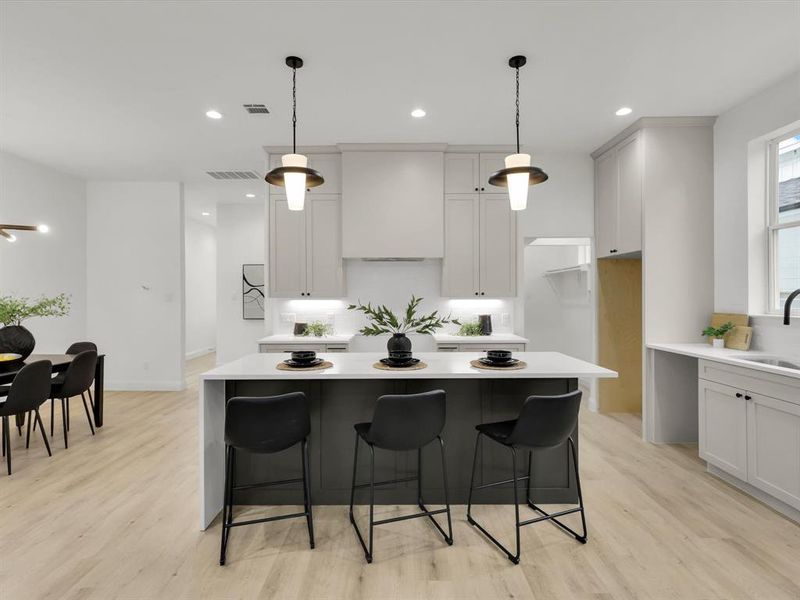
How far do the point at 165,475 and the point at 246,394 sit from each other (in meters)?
1.19

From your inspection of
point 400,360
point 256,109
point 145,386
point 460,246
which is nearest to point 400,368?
point 400,360

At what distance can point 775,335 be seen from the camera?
317 centimetres

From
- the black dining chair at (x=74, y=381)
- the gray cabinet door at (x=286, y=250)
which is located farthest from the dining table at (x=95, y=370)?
the gray cabinet door at (x=286, y=250)

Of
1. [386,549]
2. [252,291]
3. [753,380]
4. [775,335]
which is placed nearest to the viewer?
[386,549]

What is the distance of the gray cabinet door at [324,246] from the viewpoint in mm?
4609

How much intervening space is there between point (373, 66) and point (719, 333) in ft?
11.6

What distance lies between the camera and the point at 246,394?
8.61 ft

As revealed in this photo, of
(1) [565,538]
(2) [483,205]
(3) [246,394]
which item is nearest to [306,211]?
(2) [483,205]

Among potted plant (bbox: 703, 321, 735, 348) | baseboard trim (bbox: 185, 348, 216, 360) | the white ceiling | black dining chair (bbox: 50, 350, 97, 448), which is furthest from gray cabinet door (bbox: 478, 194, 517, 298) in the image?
baseboard trim (bbox: 185, 348, 216, 360)

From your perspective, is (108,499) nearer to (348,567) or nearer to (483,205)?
(348,567)

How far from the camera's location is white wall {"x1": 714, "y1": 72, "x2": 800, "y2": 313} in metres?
3.22

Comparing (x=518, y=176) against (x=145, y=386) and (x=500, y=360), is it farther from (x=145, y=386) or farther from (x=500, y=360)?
(x=145, y=386)

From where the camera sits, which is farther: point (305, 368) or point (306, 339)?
point (306, 339)

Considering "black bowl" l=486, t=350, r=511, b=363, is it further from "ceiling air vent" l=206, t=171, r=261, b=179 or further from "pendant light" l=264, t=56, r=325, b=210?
"ceiling air vent" l=206, t=171, r=261, b=179
